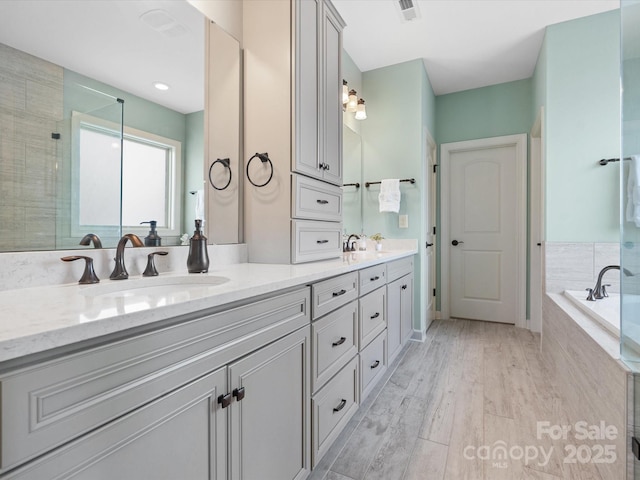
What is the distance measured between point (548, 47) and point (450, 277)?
2.41 meters

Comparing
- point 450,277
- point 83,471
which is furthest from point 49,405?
point 450,277

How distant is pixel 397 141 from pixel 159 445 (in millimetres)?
3083

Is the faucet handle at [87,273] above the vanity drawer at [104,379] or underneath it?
above

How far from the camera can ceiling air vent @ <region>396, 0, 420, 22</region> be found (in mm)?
2309

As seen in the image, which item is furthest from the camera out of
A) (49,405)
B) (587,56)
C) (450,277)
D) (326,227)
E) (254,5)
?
(450,277)

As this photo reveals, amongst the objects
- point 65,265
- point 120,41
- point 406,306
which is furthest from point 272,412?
point 406,306

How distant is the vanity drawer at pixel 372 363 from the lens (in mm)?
1827

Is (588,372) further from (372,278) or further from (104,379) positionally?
(104,379)

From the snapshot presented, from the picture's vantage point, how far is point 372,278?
6.40ft

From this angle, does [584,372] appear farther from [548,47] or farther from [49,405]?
[548,47]

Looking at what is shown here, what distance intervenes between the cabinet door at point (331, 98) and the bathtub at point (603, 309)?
1.61 metres

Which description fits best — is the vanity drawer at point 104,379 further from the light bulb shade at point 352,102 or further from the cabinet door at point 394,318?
the light bulb shade at point 352,102

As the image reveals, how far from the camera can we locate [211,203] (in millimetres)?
1610

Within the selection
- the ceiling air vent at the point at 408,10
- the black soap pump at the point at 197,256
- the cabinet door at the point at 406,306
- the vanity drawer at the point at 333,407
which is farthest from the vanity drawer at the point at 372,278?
the ceiling air vent at the point at 408,10
